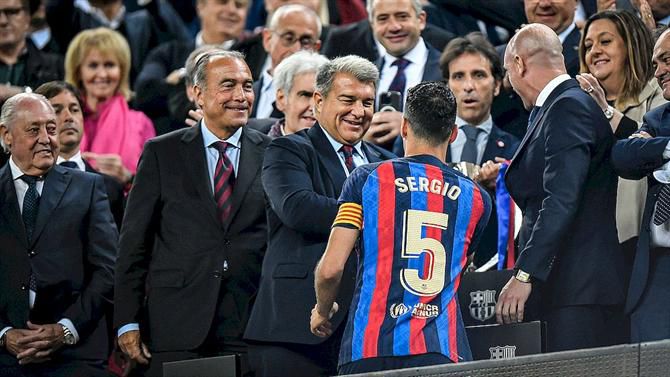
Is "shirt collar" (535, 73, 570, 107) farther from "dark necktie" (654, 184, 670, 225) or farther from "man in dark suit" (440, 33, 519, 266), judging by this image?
"man in dark suit" (440, 33, 519, 266)

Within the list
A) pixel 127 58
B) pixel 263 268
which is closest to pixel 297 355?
pixel 263 268

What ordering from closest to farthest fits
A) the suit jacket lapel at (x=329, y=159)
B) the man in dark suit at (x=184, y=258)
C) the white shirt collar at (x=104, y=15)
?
the suit jacket lapel at (x=329, y=159) < the man in dark suit at (x=184, y=258) < the white shirt collar at (x=104, y=15)

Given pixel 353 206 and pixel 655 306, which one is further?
pixel 655 306

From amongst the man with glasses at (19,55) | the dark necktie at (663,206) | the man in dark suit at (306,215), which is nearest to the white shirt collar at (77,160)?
the man with glasses at (19,55)

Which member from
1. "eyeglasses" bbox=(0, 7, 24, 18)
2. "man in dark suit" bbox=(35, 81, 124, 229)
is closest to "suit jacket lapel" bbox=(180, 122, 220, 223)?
"man in dark suit" bbox=(35, 81, 124, 229)

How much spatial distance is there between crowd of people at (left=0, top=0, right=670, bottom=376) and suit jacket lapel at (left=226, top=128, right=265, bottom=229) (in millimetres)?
11

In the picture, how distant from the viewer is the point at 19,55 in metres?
8.60

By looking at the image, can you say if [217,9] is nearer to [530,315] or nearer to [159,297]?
[159,297]

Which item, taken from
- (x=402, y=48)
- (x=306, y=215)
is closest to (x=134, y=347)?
(x=306, y=215)

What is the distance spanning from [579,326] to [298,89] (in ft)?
6.14

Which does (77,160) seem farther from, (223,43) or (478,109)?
(478,109)

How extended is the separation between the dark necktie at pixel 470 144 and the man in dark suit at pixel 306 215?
1116mm

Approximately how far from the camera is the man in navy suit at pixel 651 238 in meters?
5.29

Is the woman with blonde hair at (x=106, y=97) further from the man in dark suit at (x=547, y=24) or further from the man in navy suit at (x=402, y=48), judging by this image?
the man in dark suit at (x=547, y=24)
